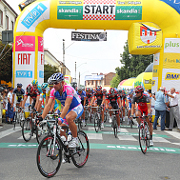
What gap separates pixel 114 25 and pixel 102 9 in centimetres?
109

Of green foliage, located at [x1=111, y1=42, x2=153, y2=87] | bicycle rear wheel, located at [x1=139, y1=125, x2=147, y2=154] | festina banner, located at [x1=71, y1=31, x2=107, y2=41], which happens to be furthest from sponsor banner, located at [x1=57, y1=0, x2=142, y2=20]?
green foliage, located at [x1=111, y1=42, x2=153, y2=87]

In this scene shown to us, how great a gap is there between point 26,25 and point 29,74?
2.67m

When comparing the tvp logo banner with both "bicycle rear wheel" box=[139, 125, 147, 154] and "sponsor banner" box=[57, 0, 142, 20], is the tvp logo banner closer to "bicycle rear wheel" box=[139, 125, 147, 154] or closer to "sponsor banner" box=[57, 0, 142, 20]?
"sponsor banner" box=[57, 0, 142, 20]

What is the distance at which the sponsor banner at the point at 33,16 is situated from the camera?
13.7m

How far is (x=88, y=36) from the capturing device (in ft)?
49.8

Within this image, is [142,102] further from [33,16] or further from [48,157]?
[33,16]

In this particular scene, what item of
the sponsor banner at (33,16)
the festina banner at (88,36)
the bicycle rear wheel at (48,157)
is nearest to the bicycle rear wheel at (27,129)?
the bicycle rear wheel at (48,157)

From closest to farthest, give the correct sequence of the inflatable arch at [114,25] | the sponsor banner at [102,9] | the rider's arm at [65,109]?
the rider's arm at [65,109]
the inflatable arch at [114,25]
the sponsor banner at [102,9]

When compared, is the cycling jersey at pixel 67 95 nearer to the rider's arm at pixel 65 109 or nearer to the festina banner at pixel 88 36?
the rider's arm at pixel 65 109

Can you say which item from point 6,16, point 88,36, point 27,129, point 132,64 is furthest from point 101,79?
point 27,129

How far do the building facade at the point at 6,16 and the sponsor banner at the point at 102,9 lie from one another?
48.9ft

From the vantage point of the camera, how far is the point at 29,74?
45.7 ft

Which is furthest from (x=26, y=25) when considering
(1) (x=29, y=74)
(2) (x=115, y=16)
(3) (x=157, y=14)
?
(3) (x=157, y=14)

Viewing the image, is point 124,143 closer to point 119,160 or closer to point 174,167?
point 119,160
